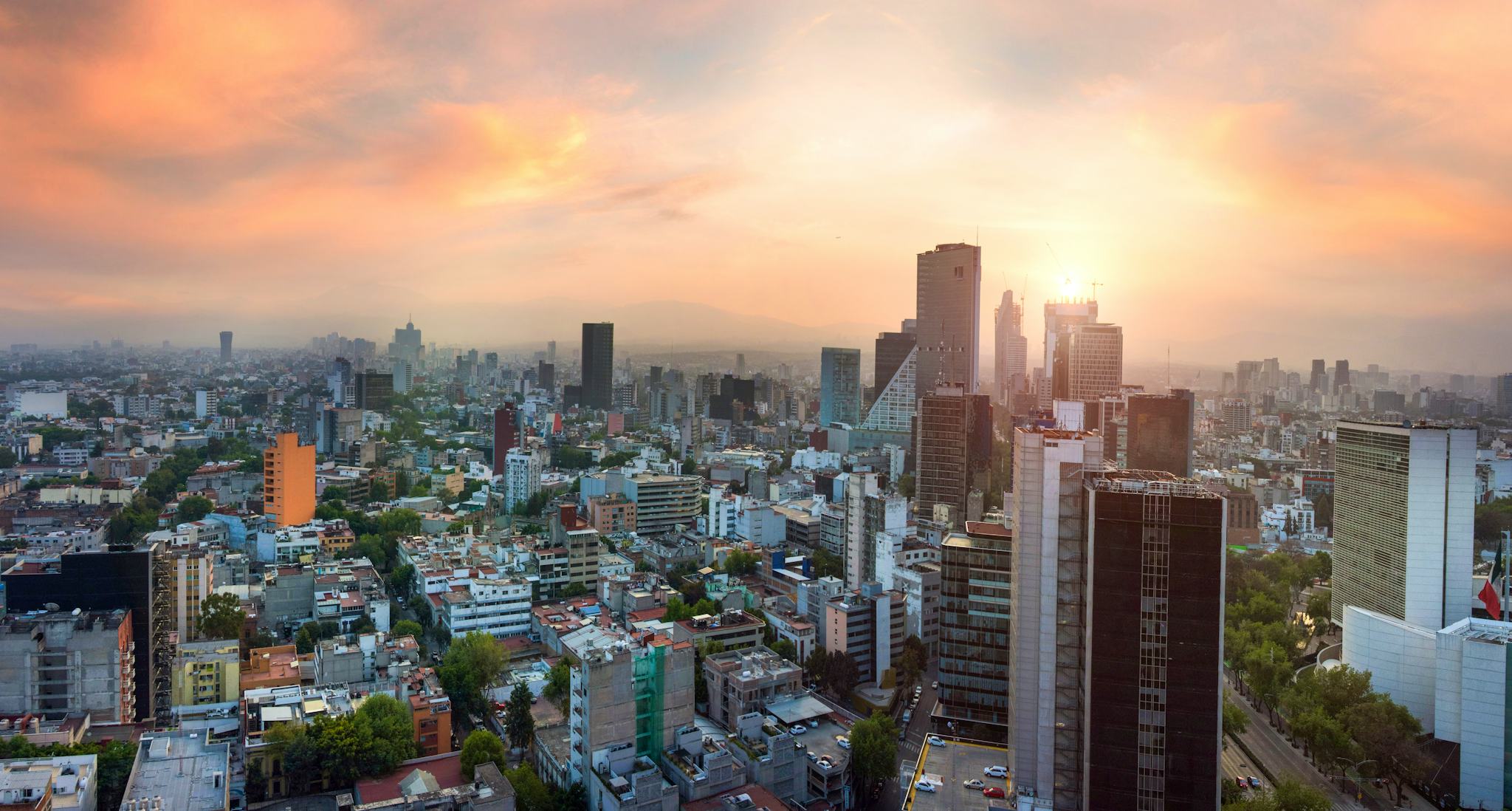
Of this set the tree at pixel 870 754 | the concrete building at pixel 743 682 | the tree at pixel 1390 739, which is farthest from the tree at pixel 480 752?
the tree at pixel 1390 739

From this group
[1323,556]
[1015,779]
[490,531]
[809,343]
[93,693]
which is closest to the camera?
[1015,779]

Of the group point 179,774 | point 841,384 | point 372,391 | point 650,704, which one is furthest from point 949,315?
point 179,774

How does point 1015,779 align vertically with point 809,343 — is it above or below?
below

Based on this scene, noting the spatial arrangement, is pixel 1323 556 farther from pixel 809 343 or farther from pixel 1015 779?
pixel 809 343

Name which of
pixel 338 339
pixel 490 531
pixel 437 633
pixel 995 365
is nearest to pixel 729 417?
pixel 995 365

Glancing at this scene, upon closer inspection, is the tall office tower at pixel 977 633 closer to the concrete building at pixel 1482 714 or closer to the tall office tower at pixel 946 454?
the concrete building at pixel 1482 714

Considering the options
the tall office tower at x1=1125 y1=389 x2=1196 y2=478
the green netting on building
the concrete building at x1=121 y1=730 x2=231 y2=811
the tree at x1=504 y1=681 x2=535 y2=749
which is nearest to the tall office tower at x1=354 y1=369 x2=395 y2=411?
the tree at x1=504 y1=681 x2=535 y2=749
